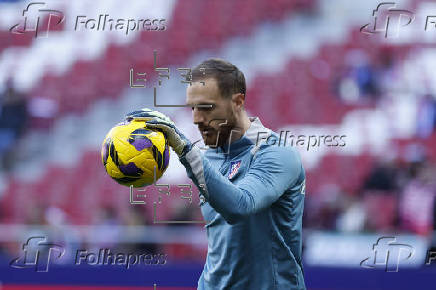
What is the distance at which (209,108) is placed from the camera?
3.48 m

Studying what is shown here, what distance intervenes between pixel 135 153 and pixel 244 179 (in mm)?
489

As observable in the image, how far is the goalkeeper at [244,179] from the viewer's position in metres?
3.46

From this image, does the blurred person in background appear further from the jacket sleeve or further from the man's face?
the jacket sleeve

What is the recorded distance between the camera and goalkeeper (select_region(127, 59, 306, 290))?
346 centimetres

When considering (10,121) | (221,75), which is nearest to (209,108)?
(221,75)

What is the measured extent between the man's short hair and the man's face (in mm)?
22

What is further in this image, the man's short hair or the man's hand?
the man's short hair

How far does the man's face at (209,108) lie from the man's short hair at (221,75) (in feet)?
0.07

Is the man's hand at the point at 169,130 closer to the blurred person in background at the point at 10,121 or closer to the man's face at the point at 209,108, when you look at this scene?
the man's face at the point at 209,108

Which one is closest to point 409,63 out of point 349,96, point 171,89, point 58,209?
point 349,96

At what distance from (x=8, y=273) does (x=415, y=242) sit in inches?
172

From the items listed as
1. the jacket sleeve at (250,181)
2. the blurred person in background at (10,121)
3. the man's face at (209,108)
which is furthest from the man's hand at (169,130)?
the blurred person in background at (10,121)

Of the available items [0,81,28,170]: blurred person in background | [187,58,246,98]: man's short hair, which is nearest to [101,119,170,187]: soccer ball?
[187,58,246,98]: man's short hair

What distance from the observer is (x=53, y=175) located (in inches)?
464
